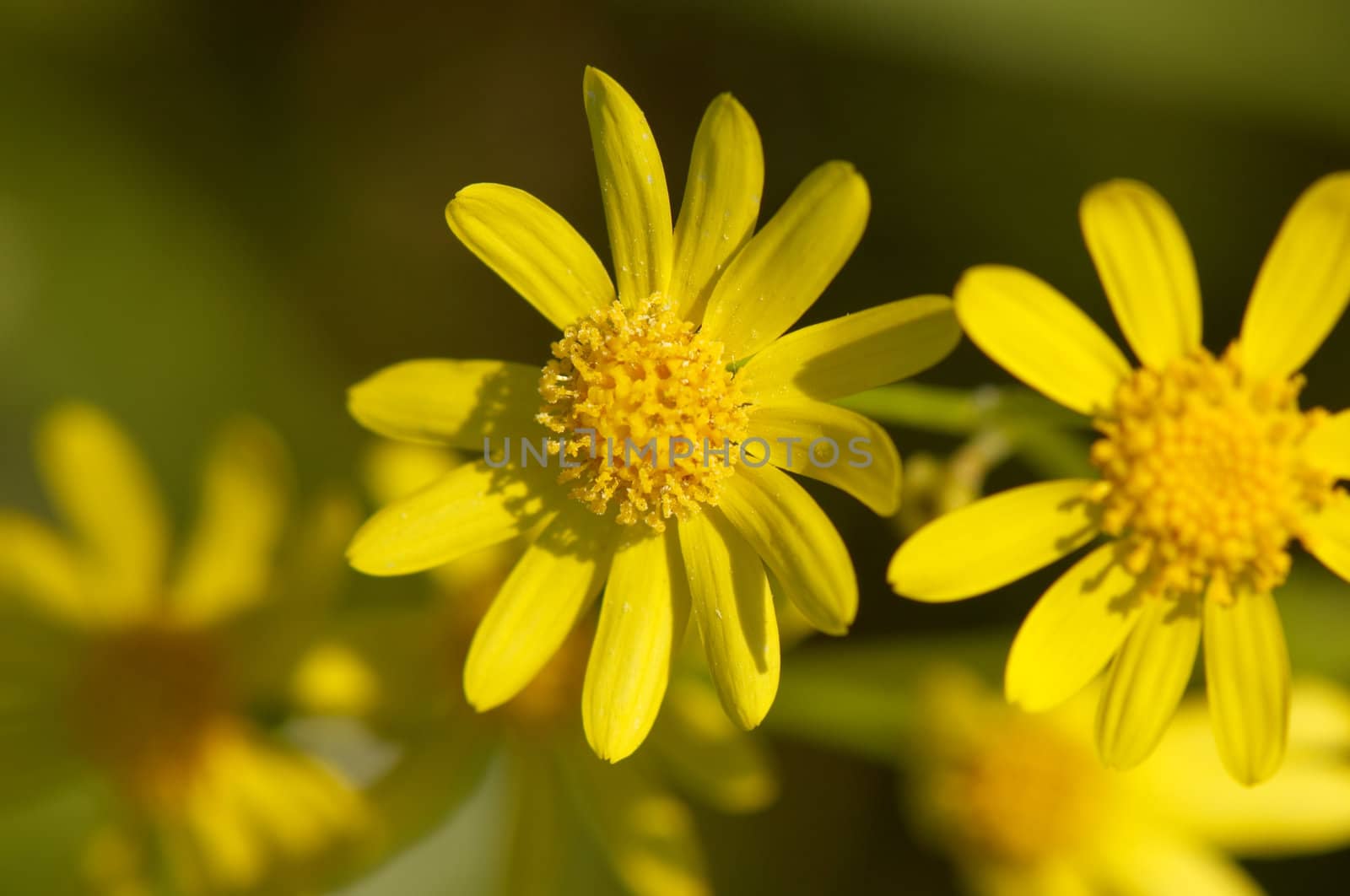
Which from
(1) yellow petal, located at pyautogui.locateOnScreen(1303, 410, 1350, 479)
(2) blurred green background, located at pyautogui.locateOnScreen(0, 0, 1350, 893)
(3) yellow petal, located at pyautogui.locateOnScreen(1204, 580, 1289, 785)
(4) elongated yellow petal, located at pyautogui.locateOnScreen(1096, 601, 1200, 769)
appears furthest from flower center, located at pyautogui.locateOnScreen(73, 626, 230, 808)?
(1) yellow petal, located at pyautogui.locateOnScreen(1303, 410, 1350, 479)

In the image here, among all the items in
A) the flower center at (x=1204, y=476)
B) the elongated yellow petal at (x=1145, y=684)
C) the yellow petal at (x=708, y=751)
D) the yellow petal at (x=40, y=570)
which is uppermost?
the flower center at (x=1204, y=476)

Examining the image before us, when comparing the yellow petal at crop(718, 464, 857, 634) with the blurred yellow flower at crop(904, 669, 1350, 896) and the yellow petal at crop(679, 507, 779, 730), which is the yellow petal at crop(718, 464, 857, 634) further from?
the blurred yellow flower at crop(904, 669, 1350, 896)

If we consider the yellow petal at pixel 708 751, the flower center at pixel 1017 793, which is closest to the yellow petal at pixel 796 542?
the yellow petal at pixel 708 751

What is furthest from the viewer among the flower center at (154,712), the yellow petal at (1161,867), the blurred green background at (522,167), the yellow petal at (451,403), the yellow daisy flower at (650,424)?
the blurred green background at (522,167)

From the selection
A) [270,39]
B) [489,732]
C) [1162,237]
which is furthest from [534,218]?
[270,39]

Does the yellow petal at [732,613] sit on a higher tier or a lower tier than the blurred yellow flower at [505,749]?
higher

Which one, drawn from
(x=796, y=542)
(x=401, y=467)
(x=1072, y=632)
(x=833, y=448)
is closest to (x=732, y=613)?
(x=796, y=542)

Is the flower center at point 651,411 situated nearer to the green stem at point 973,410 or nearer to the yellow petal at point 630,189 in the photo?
the yellow petal at point 630,189

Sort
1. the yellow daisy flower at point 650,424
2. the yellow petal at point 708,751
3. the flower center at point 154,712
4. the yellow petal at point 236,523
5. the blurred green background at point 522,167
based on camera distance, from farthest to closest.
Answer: the blurred green background at point 522,167 → the yellow petal at point 236,523 → the flower center at point 154,712 → the yellow petal at point 708,751 → the yellow daisy flower at point 650,424

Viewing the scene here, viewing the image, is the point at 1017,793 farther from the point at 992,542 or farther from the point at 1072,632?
Answer: the point at 992,542
